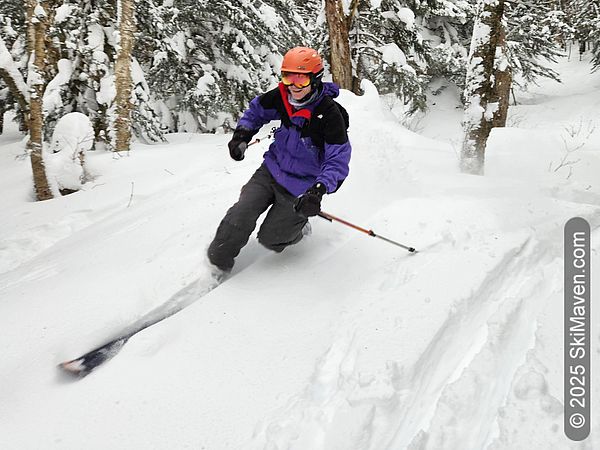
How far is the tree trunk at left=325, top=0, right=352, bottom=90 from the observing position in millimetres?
8953

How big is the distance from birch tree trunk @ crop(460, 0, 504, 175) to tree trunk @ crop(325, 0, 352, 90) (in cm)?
339

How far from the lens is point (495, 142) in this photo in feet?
24.8

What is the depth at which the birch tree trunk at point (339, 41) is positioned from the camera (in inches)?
352

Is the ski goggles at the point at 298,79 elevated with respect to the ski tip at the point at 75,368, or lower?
elevated

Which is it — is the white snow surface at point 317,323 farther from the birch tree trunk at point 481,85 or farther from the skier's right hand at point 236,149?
the skier's right hand at point 236,149

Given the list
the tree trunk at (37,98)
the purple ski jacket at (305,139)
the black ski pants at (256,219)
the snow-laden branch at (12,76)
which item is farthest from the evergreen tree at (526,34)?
the snow-laden branch at (12,76)

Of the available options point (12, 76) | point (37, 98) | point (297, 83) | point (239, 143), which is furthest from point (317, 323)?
point (12, 76)

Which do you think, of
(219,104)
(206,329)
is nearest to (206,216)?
(206,329)

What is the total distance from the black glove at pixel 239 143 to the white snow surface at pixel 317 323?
0.93 m

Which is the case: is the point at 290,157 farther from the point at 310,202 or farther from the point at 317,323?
the point at 317,323

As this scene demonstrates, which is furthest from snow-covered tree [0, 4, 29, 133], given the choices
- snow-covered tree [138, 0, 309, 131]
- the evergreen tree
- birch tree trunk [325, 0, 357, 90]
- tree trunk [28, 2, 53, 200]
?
the evergreen tree

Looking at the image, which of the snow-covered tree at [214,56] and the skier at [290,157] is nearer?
the skier at [290,157]

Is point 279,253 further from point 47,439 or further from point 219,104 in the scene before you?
point 219,104

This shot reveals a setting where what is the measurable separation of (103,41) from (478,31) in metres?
7.35
